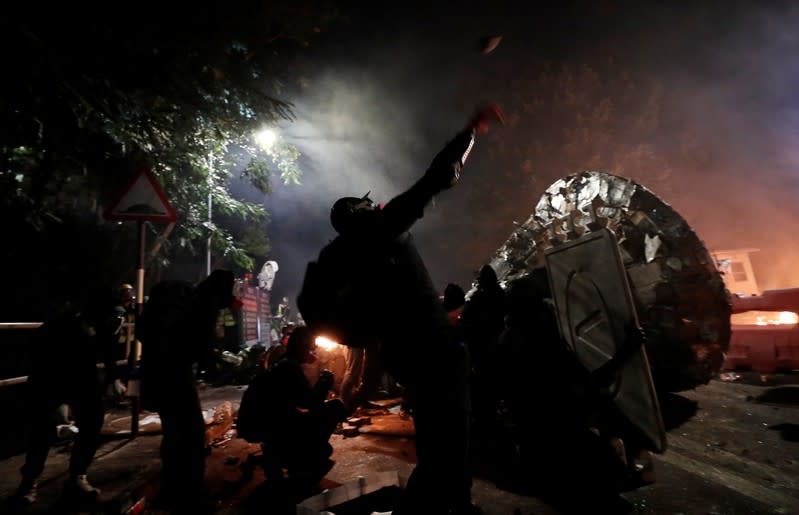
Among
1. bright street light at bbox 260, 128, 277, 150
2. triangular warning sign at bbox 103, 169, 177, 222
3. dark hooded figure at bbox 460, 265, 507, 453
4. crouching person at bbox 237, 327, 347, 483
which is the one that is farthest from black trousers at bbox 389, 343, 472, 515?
bright street light at bbox 260, 128, 277, 150

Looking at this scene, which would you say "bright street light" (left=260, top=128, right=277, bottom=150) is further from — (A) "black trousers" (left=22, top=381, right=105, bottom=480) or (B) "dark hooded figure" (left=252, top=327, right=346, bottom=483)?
(B) "dark hooded figure" (left=252, top=327, right=346, bottom=483)

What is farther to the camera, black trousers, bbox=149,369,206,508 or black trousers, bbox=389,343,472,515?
black trousers, bbox=149,369,206,508

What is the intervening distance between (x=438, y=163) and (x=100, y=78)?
632cm

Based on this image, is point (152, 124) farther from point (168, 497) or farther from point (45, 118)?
point (168, 497)

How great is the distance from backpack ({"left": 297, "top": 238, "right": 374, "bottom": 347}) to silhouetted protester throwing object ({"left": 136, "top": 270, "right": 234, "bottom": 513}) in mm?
1727

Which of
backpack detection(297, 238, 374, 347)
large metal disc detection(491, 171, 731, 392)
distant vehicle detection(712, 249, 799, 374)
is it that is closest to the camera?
backpack detection(297, 238, 374, 347)

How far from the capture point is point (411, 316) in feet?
6.36

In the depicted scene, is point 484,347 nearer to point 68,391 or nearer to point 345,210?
point 345,210

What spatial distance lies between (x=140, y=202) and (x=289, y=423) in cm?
357

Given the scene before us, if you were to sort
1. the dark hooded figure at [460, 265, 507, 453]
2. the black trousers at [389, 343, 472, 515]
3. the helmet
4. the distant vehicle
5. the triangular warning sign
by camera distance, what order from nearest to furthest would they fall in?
the black trousers at [389, 343, 472, 515] < the helmet < the dark hooded figure at [460, 265, 507, 453] < the triangular warning sign < the distant vehicle

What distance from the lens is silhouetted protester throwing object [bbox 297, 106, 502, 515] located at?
1805 mm

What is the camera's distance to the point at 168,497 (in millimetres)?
3297

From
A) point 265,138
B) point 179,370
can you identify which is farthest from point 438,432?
point 265,138

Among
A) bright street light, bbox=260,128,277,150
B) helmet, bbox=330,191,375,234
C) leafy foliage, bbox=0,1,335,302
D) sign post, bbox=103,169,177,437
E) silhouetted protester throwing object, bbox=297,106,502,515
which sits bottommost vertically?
silhouetted protester throwing object, bbox=297,106,502,515
